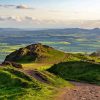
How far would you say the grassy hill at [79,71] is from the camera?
77537 millimetres

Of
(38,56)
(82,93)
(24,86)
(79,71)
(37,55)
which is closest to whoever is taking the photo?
(82,93)

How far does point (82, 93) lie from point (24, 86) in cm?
1181

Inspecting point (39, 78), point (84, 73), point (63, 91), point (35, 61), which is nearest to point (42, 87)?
point (63, 91)

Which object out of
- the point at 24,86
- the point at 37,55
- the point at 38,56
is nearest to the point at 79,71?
the point at 24,86

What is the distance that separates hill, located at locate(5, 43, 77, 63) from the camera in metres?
125

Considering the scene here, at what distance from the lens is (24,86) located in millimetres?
65188

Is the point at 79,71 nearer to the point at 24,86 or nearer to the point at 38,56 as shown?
the point at 24,86

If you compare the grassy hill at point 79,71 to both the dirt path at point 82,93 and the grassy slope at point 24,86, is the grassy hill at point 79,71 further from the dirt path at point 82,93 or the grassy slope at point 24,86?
the grassy slope at point 24,86

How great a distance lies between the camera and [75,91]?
63000mm

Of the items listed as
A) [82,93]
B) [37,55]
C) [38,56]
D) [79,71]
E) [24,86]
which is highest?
[37,55]

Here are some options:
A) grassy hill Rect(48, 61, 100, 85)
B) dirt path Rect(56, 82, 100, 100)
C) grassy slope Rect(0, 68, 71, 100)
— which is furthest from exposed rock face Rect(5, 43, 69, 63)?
dirt path Rect(56, 82, 100, 100)

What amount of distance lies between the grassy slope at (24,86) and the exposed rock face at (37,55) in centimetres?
4765

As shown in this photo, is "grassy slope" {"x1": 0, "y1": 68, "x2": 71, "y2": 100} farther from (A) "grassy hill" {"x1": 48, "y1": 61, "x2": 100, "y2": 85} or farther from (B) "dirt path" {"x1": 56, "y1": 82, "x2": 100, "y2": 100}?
(A) "grassy hill" {"x1": 48, "y1": 61, "x2": 100, "y2": 85}

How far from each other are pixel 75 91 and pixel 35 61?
61.5 metres
